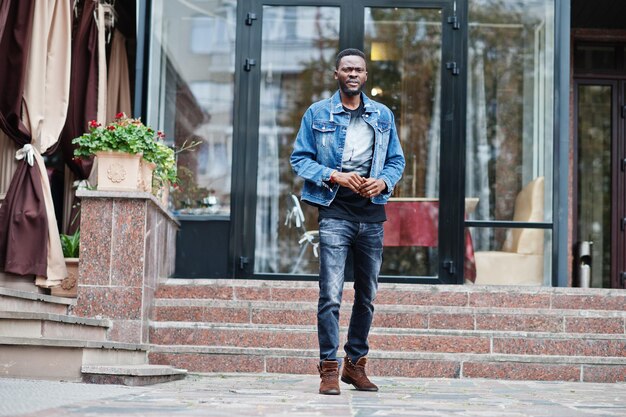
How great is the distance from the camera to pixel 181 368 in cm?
734

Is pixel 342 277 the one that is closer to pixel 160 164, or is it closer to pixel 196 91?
pixel 160 164

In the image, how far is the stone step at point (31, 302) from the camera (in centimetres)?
696

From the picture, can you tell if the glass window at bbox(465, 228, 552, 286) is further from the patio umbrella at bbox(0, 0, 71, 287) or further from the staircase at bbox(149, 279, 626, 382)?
the patio umbrella at bbox(0, 0, 71, 287)

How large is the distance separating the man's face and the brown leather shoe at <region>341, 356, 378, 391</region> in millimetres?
1381

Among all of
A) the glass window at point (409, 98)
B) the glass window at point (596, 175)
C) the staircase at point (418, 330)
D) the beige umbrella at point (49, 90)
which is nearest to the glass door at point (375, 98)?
the glass window at point (409, 98)

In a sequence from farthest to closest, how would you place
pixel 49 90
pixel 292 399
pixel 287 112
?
1. pixel 287 112
2. pixel 49 90
3. pixel 292 399

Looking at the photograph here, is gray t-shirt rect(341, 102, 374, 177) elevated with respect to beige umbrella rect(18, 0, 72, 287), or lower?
lower

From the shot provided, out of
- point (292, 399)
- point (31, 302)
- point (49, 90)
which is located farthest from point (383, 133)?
point (49, 90)

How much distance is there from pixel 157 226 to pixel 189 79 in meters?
2.50

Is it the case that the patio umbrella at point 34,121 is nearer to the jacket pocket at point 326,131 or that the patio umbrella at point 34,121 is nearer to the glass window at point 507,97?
the jacket pocket at point 326,131

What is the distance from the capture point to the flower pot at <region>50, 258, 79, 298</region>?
27.8ft

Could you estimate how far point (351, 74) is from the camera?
564 centimetres

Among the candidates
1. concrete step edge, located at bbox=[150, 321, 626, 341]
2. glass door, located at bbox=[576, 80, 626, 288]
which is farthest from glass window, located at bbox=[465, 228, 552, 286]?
glass door, located at bbox=[576, 80, 626, 288]

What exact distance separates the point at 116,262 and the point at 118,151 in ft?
2.67
